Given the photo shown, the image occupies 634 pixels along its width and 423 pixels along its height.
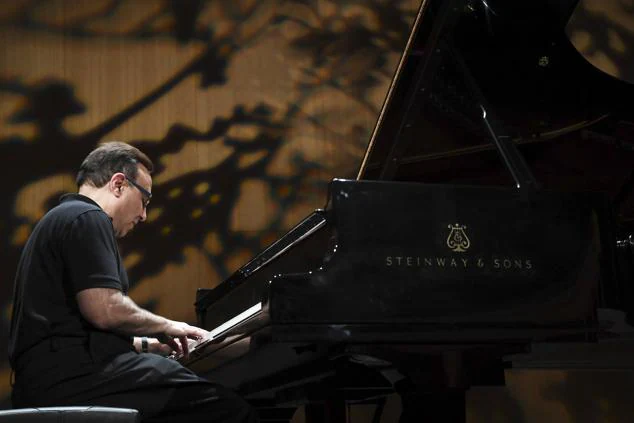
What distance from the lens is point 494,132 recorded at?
2.31 meters

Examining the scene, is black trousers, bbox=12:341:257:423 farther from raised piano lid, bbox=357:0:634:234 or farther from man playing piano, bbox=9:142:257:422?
raised piano lid, bbox=357:0:634:234

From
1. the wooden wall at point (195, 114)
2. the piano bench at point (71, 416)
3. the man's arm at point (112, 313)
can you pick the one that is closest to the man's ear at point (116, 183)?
the man's arm at point (112, 313)

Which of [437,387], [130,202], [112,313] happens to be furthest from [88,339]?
[437,387]

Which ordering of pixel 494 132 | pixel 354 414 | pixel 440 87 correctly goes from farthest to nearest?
pixel 354 414 → pixel 440 87 → pixel 494 132

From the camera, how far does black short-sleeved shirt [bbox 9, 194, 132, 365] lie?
2.00m

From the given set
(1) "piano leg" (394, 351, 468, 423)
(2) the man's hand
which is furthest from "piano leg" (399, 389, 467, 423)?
(2) the man's hand

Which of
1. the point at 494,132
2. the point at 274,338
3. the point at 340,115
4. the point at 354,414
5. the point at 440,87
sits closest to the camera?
A: the point at 274,338

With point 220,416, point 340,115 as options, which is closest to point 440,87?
point 220,416

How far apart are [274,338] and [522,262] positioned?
0.63 meters

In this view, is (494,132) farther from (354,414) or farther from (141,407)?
(354,414)

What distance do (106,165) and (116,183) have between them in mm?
55

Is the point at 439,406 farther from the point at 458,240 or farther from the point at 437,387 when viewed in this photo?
the point at 458,240

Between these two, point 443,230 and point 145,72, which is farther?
point 145,72

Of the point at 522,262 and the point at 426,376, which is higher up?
the point at 522,262
